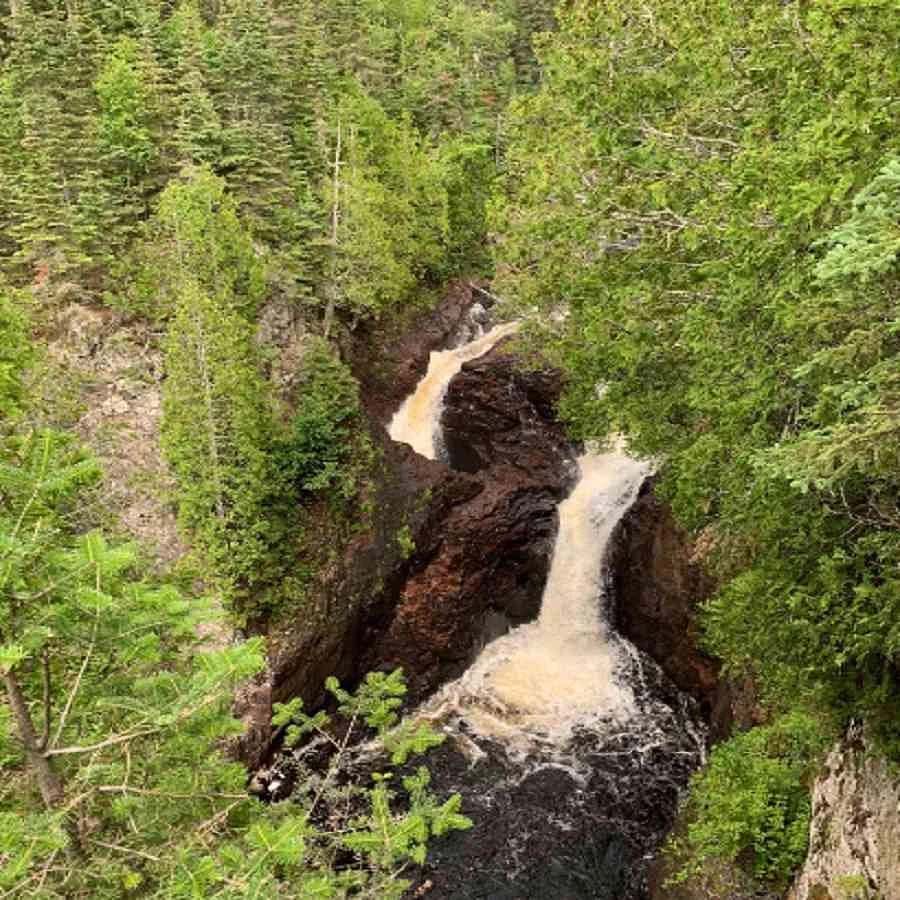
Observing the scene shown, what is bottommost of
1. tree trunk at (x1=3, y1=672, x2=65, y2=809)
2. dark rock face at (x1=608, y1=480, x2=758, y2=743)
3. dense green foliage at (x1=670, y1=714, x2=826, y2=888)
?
dark rock face at (x1=608, y1=480, x2=758, y2=743)

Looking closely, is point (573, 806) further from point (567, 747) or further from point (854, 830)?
point (854, 830)

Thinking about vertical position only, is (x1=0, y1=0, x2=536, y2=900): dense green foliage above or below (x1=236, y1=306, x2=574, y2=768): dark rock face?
above

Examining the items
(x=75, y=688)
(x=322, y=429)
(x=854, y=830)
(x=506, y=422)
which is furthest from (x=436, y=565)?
(x=75, y=688)

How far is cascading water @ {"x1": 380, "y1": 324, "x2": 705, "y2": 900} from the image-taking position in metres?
16.0

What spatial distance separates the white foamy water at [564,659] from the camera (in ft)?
64.1

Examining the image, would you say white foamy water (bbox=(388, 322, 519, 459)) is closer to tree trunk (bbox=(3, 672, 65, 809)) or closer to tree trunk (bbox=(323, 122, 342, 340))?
tree trunk (bbox=(323, 122, 342, 340))

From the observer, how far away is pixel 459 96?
1672 inches

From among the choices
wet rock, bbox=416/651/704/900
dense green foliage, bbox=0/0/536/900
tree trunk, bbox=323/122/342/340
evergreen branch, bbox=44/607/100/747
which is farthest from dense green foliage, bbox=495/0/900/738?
tree trunk, bbox=323/122/342/340

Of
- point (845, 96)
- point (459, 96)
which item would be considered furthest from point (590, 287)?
point (459, 96)

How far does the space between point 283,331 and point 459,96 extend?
81.7 feet

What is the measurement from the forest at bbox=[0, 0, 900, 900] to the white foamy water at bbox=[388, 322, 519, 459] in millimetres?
2450

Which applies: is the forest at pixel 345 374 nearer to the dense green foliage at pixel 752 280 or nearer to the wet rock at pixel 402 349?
the dense green foliage at pixel 752 280

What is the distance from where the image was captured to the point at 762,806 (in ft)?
40.9

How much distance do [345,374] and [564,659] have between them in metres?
9.84
